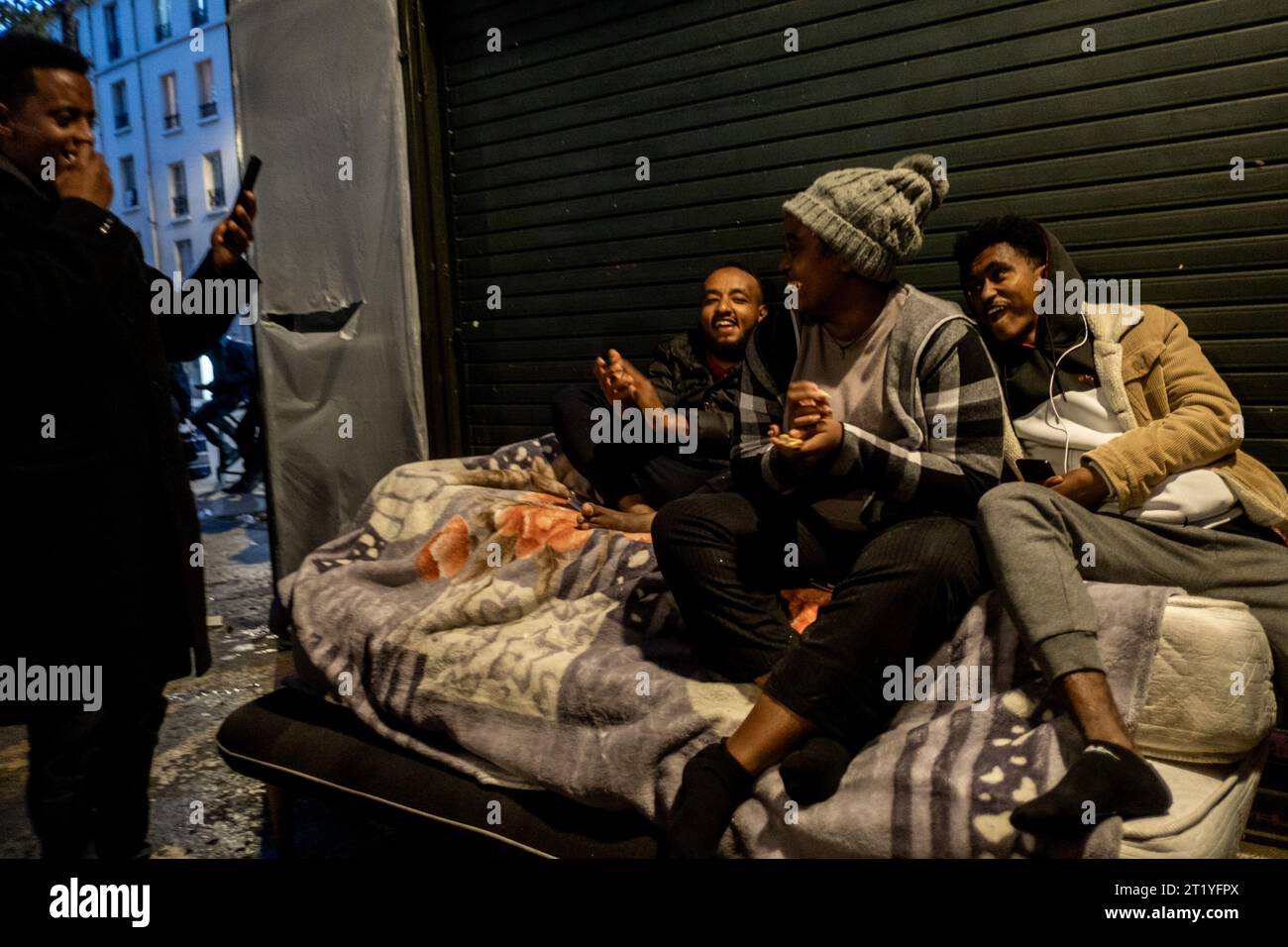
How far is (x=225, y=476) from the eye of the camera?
40.7ft

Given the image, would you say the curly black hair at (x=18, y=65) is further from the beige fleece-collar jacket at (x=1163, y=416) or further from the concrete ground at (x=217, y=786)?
the beige fleece-collar jacket at (x=1163, y=416)

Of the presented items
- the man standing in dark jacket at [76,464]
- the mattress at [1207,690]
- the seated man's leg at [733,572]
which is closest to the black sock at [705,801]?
the seated man's leg at [733,572]

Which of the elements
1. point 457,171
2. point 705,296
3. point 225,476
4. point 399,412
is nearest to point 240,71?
point 457,171

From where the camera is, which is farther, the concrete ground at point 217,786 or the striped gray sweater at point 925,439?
the concrete ground at point 217,786

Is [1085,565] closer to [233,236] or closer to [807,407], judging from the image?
[807,407]

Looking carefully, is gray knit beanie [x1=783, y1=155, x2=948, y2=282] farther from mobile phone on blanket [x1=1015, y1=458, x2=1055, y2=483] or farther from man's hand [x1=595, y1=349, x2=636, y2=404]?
man's hand [x1=595, y1=349, x2=636, y2=404]

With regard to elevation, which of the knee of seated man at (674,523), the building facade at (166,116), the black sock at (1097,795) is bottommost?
the black sock at (1097,795)

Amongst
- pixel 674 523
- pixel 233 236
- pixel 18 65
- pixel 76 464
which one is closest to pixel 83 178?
pixel 18 65

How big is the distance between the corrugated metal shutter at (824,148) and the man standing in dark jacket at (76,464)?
8.22 ft

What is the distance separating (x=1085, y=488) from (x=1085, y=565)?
0.88 feet

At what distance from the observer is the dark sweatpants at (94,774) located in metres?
2.29

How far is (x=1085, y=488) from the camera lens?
248cm

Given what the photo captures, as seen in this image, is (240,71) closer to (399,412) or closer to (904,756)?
(399,412)

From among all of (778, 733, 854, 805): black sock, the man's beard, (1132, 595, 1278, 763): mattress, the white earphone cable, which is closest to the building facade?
the man's beard
